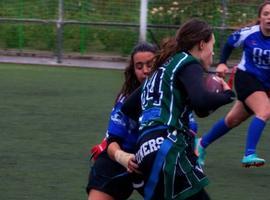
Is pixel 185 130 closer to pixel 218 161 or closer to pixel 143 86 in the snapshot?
pixel 143 86

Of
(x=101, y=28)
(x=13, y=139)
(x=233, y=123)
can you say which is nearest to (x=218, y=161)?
(x=233, y=123)

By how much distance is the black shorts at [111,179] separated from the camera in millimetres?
4492

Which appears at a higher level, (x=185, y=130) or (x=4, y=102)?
(x=185, y=130)

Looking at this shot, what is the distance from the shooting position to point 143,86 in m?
3.95

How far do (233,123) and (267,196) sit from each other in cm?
136

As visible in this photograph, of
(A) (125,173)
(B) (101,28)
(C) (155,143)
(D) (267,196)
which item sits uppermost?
(C) (155,143)

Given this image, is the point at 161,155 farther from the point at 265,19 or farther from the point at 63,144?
the point at 63,144

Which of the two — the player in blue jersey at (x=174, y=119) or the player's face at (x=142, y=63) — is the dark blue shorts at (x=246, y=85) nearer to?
the player's face at (x=142, y=63)

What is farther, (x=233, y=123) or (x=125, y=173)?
(x=233, y=123)

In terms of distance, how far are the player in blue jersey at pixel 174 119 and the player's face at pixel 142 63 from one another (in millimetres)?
392

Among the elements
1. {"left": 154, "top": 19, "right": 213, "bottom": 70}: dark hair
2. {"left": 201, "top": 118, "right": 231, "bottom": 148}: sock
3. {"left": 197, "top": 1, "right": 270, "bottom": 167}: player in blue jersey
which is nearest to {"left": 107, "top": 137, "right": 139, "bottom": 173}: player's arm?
{"left": 154, "top": 19, "right": 213, "bottom": 70}: dark hair

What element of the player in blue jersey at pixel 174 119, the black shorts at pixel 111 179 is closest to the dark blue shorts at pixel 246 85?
the black shorts at pixel 111 179

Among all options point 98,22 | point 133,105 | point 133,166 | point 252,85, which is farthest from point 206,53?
point 98,22

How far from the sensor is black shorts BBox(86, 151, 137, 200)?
4.49m
